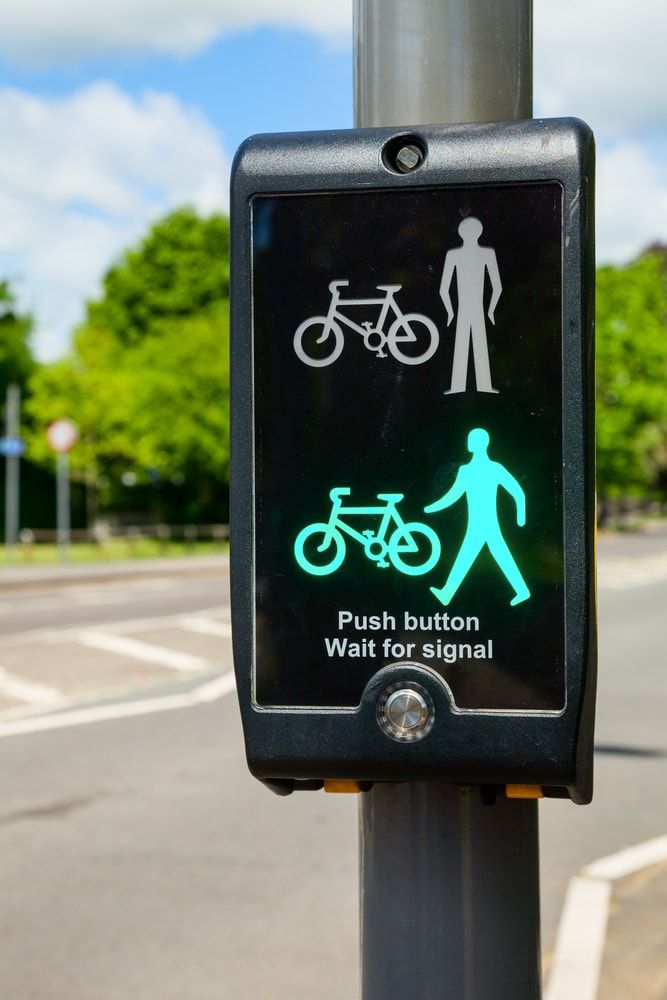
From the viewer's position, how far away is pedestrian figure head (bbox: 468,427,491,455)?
158cm

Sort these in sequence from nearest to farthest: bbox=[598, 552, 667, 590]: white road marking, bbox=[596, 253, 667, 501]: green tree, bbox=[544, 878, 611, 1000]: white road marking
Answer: bbox=[544, 878, 611, 1000]: white road marking
bbox=[598, 552, 667, 590]: white road marking
bbox=[596, 253, 667, 501]: green tree

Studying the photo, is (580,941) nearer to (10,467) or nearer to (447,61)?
(447,61)

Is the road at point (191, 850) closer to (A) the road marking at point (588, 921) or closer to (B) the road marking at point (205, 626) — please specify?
(A) the road marking at point (588, 921)

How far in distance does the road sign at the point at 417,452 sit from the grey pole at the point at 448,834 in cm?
18

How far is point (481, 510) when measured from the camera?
62.1 inches

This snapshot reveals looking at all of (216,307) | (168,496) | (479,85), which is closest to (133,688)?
(479,85)

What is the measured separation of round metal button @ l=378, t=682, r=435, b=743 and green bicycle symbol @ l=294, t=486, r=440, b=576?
15 centimetres

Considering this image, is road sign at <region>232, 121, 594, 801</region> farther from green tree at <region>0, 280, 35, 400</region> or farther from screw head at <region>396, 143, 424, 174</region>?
green tree at <region>0, 280, 35, 400</region>

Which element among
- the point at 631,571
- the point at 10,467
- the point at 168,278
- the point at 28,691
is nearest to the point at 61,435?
the point at 631,571

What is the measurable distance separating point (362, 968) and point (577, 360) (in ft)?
3.05

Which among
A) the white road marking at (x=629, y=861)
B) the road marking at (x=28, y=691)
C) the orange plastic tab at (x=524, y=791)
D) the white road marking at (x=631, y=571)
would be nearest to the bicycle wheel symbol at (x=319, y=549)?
the orange plastic tab at (x=524, y=791)

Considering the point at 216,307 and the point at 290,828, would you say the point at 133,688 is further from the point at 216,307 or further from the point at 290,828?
the point at 216,307

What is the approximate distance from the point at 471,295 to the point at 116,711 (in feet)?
28.8

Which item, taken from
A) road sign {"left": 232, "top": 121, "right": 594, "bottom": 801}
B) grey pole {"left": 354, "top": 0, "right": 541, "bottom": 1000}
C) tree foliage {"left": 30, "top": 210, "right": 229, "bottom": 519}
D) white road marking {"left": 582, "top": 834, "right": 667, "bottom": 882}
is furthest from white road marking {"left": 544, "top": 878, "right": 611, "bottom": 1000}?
tree foliage {"left": 30, "top": 210, "right": 229, "bottom": 519}
